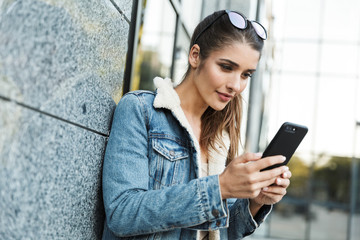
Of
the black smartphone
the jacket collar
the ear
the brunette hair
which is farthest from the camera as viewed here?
the ear

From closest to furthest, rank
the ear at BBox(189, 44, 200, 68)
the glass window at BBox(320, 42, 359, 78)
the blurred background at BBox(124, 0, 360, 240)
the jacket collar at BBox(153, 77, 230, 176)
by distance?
the jacket collar at BBox(153, 77, 230, 176) → the ear at BBox(189, 44, 200, 68) → the blurred background at BBox(124, 0, 360, 240) → the glass window at BBox(320, 42, 359, 78)

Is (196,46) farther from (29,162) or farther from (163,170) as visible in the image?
(29,162)

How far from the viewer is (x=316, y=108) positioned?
1420cm

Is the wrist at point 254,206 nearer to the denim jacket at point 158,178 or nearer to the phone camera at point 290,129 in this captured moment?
the denim jacket at point 158,178

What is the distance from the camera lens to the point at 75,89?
57.9 inches

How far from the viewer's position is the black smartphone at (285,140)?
1.68 m

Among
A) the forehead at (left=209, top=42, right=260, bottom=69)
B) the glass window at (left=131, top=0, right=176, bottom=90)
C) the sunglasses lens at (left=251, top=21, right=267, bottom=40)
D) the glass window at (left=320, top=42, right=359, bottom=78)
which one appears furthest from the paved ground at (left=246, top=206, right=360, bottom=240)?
the forehead at (left=209, top=42, right=260, bottom=69)

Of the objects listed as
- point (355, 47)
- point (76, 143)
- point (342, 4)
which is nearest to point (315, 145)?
point (355, 47)

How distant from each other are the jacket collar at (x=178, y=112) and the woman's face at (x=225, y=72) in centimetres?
16

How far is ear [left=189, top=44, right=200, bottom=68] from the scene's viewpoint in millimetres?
2063

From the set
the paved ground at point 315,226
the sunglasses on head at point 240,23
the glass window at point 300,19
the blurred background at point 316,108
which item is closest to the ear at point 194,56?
the sunglasses on head at point 240,23

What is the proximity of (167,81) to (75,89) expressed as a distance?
26.1 inches

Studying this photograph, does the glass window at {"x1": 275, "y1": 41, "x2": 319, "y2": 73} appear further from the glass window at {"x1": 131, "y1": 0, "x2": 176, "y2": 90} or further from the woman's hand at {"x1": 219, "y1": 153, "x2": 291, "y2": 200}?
the woman's hand at {"x1": 219, "y1": 153, "x2": 291, "y2": 200}

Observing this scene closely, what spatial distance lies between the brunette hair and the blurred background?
11168 mm
